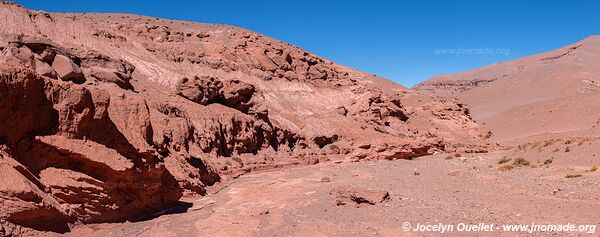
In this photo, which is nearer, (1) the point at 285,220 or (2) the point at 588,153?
(1) the point at 285,220

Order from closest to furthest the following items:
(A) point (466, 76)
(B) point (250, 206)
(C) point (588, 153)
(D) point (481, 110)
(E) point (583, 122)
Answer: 1. (B) point (250, 206)
2. (C) point (588, 153)
3. (E) point (583, 122)
4. (D) point (481, 110)
5. (A) point (466, 76)

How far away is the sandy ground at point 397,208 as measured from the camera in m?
9.88

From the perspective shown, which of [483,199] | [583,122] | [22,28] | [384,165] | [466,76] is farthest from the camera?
[466,76]

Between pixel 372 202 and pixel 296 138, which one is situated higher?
pixel 296 138

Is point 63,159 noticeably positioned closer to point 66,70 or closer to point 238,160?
point 66,70

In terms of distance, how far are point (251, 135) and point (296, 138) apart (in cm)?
496

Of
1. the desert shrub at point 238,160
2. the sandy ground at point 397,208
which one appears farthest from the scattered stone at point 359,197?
the desert shrub at point 238,160

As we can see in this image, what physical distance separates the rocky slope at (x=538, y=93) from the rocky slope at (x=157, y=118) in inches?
619

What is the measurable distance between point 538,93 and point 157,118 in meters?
86.5

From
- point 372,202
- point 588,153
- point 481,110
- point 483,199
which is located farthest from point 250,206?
point 481,110

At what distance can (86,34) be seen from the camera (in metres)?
29.8

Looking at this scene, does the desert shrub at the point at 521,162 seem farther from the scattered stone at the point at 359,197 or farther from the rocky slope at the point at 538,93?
the rocky slope at the point at 538,93

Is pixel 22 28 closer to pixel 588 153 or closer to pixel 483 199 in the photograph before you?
pixel 483 199

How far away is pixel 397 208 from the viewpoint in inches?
454
